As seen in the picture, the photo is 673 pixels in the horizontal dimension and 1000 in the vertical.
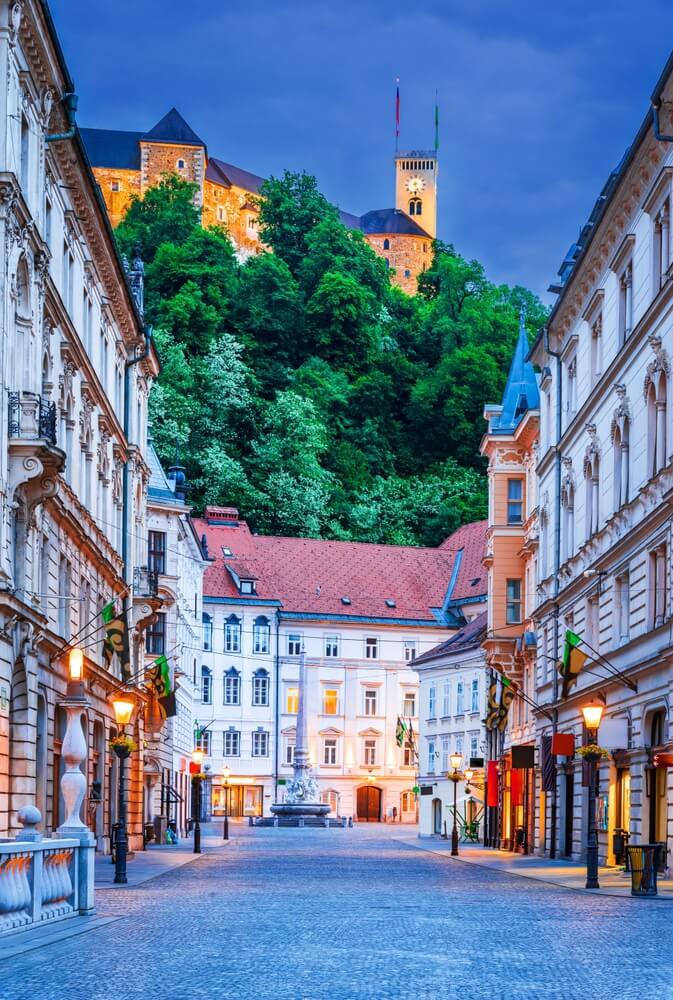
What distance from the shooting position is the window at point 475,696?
71.1m

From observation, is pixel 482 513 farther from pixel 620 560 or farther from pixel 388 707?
pixel 620 560

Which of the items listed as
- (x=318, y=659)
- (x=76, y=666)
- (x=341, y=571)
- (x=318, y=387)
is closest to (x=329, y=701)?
(x=318, y=659)

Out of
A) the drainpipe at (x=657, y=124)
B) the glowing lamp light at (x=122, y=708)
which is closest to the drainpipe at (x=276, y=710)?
the glowing lamp light at (x=122, y=708)

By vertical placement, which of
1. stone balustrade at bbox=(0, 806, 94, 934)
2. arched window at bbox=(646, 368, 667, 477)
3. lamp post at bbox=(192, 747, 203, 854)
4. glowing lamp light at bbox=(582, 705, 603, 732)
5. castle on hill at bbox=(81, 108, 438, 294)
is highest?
castle on hill at bbox=(81, 108, 438, 294)

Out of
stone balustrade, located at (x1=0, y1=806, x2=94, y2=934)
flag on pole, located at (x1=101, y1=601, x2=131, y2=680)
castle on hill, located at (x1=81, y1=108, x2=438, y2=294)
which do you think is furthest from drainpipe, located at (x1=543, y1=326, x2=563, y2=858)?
castle on hill, located at (x1=81, y1=108, x2=438, y2=294)

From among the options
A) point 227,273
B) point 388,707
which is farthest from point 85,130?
point 388,707

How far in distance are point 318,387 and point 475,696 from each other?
32.2 m

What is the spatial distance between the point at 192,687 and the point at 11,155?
2075 inches

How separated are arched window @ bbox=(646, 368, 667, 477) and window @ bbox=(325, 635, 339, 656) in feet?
204

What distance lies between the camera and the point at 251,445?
94.4m

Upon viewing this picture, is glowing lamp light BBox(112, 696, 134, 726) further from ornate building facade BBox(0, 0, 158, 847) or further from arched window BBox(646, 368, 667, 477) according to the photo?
arched window BBox(646, 368, 667, 477)

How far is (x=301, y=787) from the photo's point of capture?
84125mm

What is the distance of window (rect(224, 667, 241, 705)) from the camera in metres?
89.3

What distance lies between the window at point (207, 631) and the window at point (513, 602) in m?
38.4
